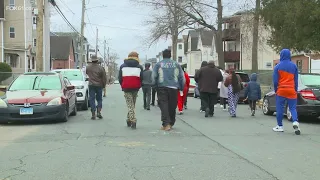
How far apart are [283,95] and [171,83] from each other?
2.58 m

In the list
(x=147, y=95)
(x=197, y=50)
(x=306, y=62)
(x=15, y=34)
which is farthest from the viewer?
(x=197, y=50)

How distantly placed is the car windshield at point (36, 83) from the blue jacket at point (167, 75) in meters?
3.64

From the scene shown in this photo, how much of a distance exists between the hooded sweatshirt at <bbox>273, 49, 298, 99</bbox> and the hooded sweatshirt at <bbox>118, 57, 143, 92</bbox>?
10.7 ft

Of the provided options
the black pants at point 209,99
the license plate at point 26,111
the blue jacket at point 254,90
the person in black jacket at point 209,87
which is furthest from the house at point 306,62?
the license plate at point 26,111

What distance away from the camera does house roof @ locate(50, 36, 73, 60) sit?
75.1m

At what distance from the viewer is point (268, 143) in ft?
28.2

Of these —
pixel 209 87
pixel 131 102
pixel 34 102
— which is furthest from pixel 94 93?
pixel 209 87

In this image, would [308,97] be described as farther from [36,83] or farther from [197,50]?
[197,50]

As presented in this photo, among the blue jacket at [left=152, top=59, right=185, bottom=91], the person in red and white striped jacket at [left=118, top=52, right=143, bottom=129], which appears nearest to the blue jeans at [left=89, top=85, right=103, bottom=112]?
the person in red and white striped jacket at [left=118, top=52, right=143, bottom=129]

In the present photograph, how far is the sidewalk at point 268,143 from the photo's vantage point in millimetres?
6478

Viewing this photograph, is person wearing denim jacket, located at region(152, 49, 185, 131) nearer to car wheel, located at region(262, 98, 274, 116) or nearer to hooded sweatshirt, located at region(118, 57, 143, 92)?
hooded sweatshirt, located at region(118, 57, 143, 92)

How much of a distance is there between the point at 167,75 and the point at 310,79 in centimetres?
507

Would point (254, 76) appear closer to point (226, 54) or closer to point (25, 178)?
point (25, 178)

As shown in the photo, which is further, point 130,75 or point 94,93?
point 94,93
